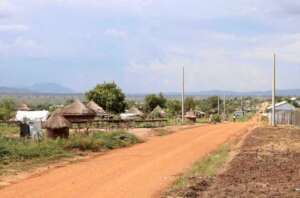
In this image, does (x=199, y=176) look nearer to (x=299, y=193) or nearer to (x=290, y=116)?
(x=299, y=193)

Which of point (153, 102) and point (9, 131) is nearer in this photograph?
point (9, 131)

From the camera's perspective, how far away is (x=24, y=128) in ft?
122

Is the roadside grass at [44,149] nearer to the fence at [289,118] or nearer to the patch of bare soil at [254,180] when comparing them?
the patch of bare soil at [254,180]

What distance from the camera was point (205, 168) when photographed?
21250 mm

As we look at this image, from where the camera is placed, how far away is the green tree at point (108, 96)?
313ft

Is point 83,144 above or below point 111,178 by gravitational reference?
above

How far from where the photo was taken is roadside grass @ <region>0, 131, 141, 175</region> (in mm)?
22731

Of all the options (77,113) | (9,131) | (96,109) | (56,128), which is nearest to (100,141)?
(56,128)

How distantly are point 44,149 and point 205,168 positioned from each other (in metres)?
7.61

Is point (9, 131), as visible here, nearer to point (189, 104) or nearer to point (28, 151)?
point (28, 151)

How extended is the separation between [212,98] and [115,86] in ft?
199

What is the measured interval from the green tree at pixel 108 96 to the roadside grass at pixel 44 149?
6183 cm

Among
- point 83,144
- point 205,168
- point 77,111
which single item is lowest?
point 205,168

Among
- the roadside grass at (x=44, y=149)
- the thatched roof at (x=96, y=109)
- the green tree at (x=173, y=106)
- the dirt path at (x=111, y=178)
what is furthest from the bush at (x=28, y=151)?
the green tree at (x=173, y=106)
